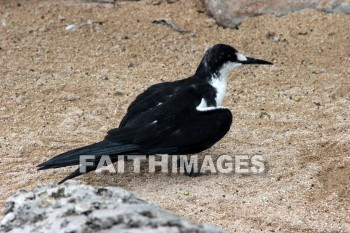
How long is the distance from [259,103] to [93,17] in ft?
7.96

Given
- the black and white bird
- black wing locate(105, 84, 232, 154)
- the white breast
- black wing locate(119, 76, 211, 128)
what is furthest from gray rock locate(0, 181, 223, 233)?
the white breast

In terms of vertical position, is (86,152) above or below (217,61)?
below

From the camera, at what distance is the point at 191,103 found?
515cm

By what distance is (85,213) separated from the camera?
3.12 meters

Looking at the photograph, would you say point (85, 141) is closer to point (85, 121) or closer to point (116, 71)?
point (85, 121)

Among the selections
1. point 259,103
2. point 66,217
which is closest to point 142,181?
point 259,103

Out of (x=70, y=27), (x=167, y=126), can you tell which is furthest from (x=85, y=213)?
Result: (x=70, y=27)

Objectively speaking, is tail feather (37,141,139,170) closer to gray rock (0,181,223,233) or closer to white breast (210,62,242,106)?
white breast (210,62,242,106)

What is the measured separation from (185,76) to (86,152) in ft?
7.45

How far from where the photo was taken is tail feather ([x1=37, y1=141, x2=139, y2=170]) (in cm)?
471

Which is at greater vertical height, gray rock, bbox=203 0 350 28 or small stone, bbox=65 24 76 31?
gray rock, bbox=203 0 350 28

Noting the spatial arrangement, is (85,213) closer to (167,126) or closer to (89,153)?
(89,153)

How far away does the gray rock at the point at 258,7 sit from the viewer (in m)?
7.72

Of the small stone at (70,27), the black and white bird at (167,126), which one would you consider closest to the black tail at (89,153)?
the black and white bird at (167,126)
